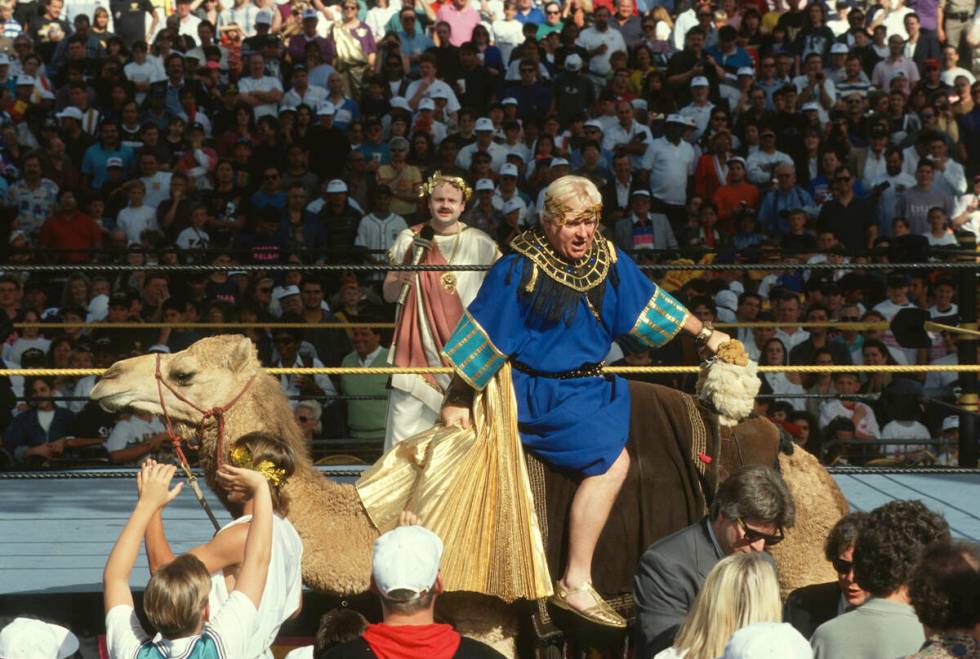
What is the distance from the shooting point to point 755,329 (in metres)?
10.7

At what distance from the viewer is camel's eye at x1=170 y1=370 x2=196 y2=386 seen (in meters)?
5.06

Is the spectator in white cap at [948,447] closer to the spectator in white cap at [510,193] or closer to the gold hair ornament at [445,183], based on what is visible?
the gold hair ornament at [445,183]

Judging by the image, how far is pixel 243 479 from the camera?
4.32m

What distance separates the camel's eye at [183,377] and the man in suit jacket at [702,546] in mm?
1593

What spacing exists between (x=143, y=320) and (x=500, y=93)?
4.66 meters

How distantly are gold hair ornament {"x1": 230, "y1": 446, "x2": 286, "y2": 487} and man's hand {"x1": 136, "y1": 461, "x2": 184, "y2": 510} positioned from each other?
0.46 meters

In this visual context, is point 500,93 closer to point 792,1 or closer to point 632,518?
point 792,1

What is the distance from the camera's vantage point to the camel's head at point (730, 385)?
4.95 meters

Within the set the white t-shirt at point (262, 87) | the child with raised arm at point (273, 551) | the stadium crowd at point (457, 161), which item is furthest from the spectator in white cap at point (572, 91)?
the child with raised arm at point (273, 551)

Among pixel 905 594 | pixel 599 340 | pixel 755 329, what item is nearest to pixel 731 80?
pixel 755 329

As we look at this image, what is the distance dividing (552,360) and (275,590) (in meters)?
1.27

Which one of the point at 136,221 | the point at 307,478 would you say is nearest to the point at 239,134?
the point at 136,221

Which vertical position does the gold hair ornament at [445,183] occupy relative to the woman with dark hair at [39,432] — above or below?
above

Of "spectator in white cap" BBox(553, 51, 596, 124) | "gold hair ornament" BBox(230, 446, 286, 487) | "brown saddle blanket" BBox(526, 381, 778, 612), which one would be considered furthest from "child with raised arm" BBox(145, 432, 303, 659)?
"spectator in white cap" BBox(553, 51, 596, 124)
